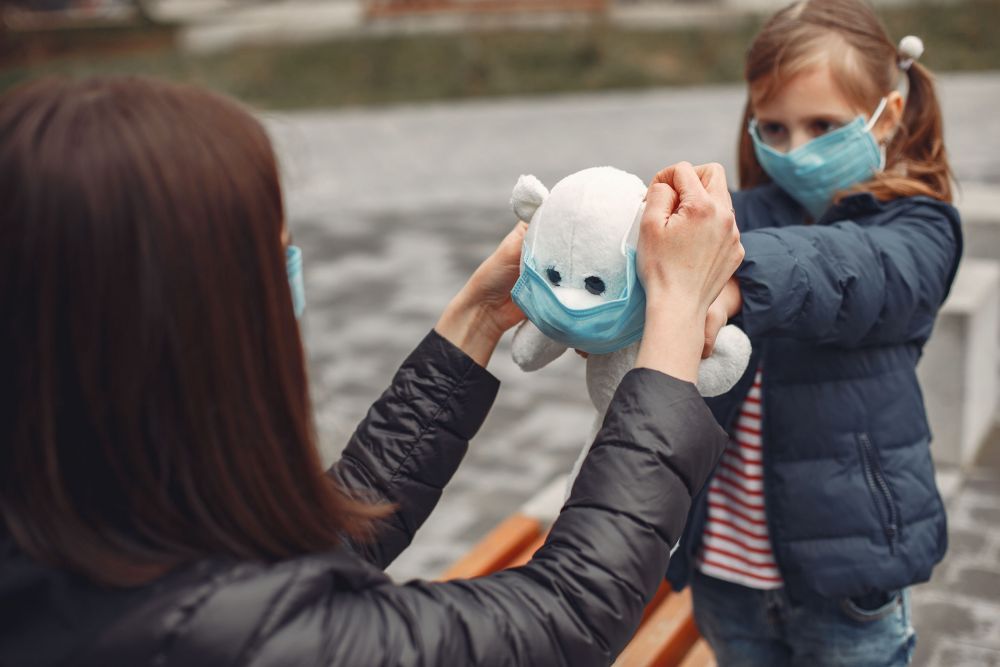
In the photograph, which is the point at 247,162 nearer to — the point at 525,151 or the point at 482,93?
the point at 525,151

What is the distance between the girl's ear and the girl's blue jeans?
86 cm

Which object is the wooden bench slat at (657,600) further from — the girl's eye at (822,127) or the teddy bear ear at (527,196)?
the teddy bear ear at (527,196)

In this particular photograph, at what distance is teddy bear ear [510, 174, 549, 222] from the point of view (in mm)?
1636

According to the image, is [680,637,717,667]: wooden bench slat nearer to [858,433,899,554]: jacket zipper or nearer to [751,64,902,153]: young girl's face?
[858,433,899,554]: jacket zipper

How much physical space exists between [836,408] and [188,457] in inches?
49.2

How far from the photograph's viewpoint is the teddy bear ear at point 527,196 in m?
1.64

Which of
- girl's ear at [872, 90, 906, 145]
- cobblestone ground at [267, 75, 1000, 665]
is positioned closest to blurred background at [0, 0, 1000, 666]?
cobblestone ground at [267, 75, 1000, 665]

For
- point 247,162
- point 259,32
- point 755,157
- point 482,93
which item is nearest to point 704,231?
point 247,162

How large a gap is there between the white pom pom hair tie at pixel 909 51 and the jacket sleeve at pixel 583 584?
46.6 inches

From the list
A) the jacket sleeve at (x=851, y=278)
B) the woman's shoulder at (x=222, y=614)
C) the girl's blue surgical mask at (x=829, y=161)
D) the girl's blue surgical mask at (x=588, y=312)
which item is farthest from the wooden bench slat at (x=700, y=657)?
the woman's shoulder at (x=222, y=614)

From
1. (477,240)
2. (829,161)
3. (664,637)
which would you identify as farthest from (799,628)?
(477,240)

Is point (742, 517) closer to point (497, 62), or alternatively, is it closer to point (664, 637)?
point (664, 637)

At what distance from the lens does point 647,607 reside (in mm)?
2549

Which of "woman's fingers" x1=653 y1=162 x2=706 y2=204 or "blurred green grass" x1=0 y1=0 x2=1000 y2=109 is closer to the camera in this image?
"woman's fingers" x1=653 y1=162 x2=706 y2=204
